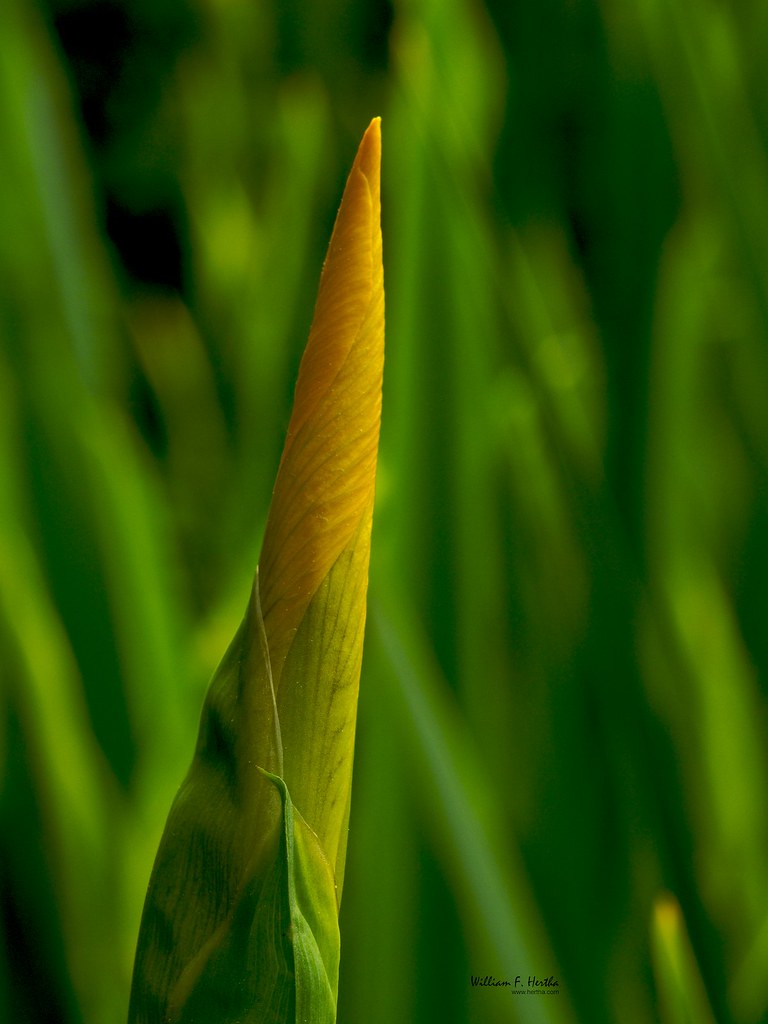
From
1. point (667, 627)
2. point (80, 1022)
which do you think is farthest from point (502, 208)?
point (80, 1022)

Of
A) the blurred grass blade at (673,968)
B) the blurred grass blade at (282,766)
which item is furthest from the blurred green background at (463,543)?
the blurred grass blade at (282,766)

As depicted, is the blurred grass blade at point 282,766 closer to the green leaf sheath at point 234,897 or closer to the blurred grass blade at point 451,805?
the green leaf sheath at point 234,897

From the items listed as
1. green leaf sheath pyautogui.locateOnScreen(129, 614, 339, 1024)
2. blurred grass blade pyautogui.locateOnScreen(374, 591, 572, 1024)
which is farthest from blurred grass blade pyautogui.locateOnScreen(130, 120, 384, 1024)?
blurred grass blade pyautogui.locateOnScreen(374, 591, 572, 1024)

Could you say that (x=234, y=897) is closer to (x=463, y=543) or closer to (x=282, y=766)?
(x=282, y=766)

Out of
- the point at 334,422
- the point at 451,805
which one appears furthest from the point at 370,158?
the point at 451,805

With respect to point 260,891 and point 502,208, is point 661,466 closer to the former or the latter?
point 502,208

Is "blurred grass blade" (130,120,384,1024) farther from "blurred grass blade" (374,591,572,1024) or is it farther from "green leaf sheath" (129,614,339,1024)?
"blurred grass blade" (374,591,572,1024)
